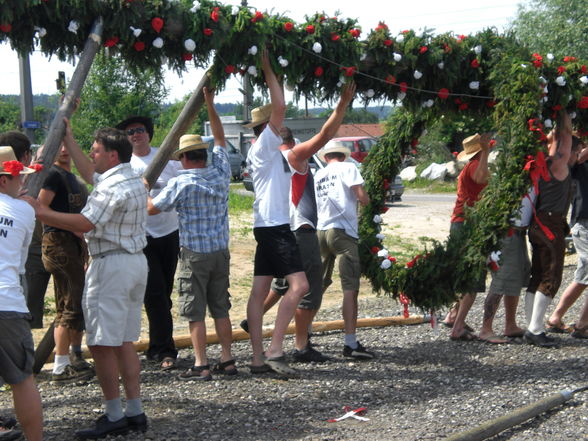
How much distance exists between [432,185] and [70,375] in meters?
28.3

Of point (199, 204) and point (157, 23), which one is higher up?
point (157, 23)

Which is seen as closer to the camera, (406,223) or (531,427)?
(531,427)

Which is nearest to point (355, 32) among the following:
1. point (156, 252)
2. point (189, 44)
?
point (189, 44)

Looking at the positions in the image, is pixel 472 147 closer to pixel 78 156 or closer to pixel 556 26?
pixel 78 156

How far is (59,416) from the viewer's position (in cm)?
574

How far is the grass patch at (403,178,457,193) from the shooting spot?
107 feet

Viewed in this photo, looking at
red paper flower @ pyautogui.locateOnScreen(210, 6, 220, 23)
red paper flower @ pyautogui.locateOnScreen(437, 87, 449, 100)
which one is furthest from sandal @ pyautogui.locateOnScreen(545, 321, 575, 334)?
red paper flower @ pyautogui.locateOnScreen(210, 6, 220, 23)

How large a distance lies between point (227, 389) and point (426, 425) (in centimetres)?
169

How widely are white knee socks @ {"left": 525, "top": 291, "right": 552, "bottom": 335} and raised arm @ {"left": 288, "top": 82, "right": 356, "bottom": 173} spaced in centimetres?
268

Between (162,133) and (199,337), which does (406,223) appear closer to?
(162,133)

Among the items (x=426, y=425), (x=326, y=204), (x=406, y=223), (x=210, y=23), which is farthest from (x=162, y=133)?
(x=426, y=425)

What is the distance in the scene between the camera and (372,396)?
6.24 meters

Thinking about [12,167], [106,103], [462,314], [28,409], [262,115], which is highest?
[106,103]

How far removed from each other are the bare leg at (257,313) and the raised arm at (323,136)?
3.30 ft
